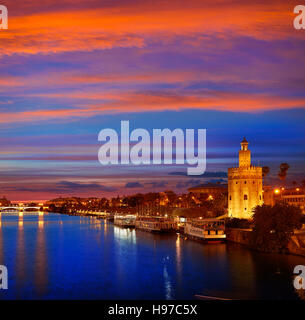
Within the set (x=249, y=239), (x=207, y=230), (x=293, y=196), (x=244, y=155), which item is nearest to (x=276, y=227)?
(x=249, y=239)

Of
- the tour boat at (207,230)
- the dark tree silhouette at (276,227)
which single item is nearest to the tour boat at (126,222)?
the tour boat at (207,230)

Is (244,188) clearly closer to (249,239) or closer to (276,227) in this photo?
(249,239)

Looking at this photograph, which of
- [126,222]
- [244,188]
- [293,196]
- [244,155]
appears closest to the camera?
[244,188]

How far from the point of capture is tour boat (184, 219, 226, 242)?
46.0 metres

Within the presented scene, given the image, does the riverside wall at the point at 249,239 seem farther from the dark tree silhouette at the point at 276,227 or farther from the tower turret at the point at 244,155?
the tower turret at the point at 244,155

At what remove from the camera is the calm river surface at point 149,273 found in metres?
25.2

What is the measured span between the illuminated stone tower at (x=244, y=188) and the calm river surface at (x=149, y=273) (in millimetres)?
9876

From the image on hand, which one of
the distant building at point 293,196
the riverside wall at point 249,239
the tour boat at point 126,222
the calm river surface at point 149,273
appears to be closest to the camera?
the calm river surface at point 149,273

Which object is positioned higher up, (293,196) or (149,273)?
(293,196)

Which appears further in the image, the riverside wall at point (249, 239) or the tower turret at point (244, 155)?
the tower turret at point (244, 155)

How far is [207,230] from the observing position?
46.9 meters

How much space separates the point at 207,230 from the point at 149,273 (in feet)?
54.7
